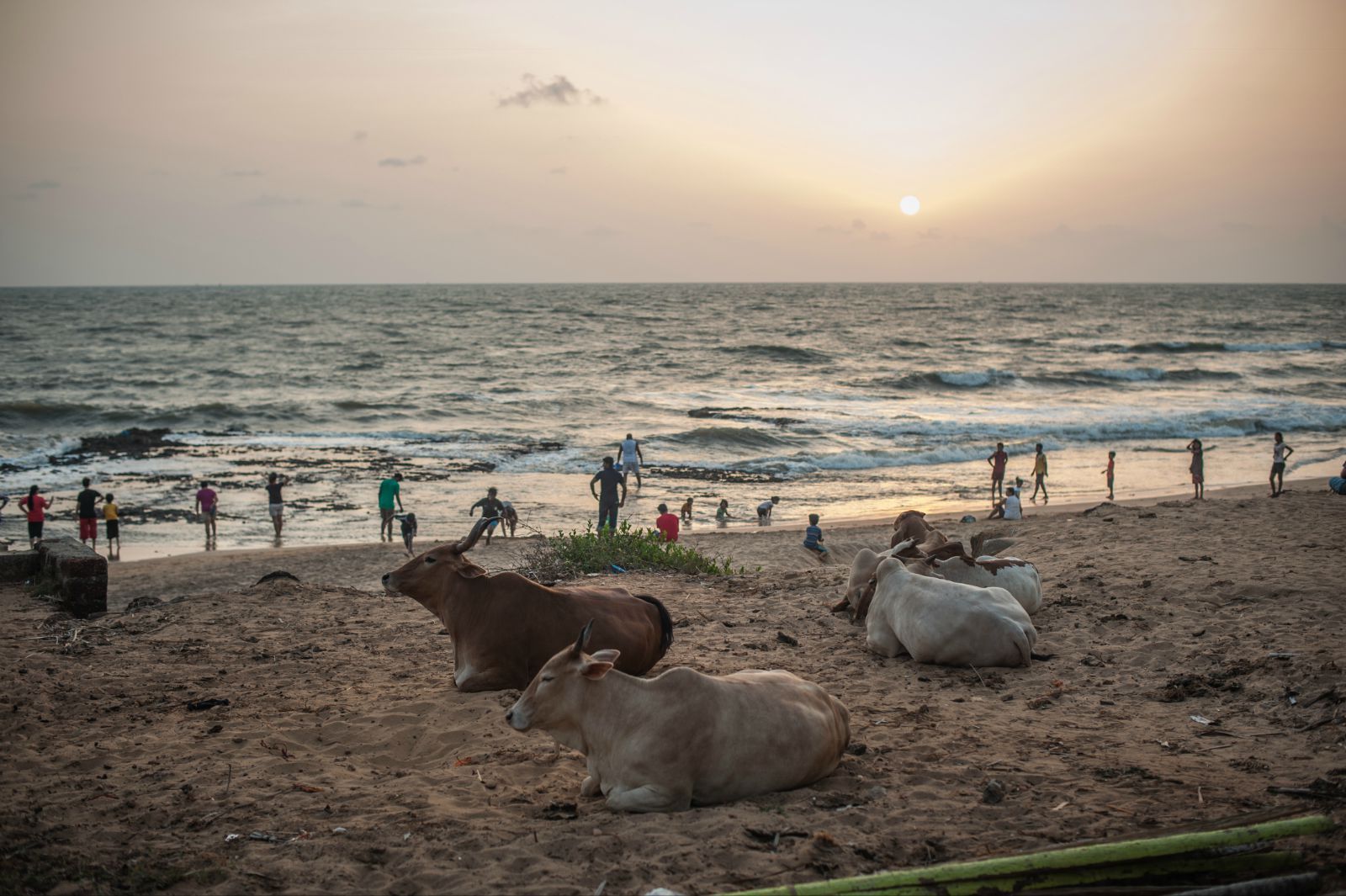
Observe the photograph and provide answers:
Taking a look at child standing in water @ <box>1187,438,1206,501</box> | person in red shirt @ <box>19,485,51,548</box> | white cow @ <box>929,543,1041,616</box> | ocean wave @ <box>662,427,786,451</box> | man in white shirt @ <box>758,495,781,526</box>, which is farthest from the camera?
ocean wave @ <box>662,427,786,451</box>

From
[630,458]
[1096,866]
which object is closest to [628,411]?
[630,458]

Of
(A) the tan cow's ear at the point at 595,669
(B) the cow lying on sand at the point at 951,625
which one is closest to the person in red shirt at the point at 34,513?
(B) the cow lying on sand at the point at 951,625

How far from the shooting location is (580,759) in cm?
629

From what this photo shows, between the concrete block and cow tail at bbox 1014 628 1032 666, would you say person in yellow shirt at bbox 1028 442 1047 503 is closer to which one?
cow tail at bbox 1014 628 1032 666

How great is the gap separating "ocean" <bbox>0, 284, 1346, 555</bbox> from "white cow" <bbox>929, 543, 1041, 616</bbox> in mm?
12099

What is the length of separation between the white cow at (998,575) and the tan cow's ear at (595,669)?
4.58 metres

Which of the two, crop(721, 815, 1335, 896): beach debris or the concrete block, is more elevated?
crop(721, 815, 1335, 896): beach debris

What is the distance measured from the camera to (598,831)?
4.99 meters

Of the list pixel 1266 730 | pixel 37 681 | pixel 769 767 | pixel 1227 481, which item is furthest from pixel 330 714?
pixel 1227 481

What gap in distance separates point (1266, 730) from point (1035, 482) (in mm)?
18075

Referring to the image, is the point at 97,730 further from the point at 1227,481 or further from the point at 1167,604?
the point at 1227,481

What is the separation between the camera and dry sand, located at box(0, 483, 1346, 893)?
187 inches

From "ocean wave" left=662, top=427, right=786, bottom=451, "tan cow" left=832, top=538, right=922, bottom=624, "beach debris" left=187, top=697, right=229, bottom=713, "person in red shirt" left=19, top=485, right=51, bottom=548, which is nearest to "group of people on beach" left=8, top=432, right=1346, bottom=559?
"person in red shirt" left=19, top=485, right=51, bottom=548

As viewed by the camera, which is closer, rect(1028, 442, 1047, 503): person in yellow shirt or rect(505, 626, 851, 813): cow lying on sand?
rect(505, 626, 851, 813): cow lying on sand
